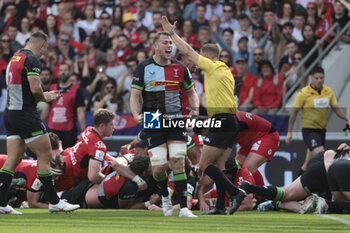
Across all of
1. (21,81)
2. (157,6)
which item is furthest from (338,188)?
(157,6)

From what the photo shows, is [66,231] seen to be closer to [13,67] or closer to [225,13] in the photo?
[13,67]

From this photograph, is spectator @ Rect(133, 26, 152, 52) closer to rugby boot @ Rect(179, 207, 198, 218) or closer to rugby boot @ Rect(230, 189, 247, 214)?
rugby boot @ Rect(230, 189, 247, 214)

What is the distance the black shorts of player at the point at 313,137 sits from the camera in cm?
1348

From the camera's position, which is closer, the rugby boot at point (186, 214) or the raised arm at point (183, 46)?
the rugby boot at point (186, 214)

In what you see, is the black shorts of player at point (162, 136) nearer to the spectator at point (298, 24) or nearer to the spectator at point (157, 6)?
the spectator at point (298, 24)

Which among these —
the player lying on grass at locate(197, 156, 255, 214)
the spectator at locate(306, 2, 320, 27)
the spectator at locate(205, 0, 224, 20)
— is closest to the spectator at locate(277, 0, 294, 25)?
the spectator at locate(306, 2, 320, 27)

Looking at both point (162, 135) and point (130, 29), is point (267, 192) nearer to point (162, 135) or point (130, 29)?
point (162, 135)

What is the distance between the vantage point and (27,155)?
1471cm

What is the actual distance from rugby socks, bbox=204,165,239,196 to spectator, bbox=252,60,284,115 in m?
6.19

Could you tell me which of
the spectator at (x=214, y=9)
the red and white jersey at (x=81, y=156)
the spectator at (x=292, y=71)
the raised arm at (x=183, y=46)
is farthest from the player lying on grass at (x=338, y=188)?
the spectator at (x=214, y=9)

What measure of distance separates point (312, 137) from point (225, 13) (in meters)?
5.30

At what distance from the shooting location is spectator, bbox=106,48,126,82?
17.2 m

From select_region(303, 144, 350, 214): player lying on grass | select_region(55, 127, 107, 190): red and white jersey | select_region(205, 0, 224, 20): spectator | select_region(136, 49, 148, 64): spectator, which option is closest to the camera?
select_region(303, 144, 350, 214): player lying on grass

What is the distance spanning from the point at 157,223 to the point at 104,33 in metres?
11.8
